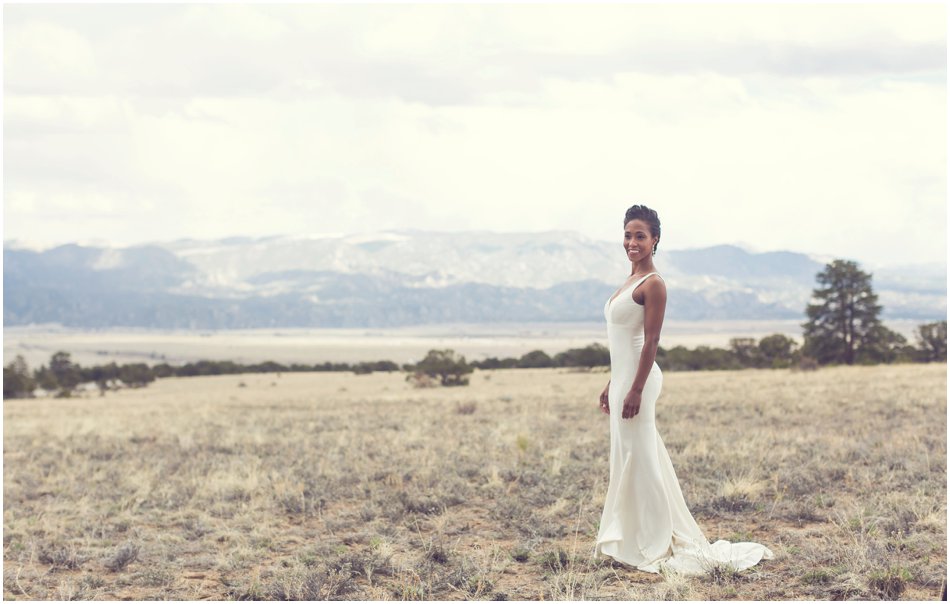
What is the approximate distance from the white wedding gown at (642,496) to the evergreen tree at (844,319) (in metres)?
44.2

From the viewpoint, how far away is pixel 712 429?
1435 cm

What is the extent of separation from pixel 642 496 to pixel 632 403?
81 cm

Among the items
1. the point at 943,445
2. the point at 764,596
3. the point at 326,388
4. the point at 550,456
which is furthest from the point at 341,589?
the point at 326,388

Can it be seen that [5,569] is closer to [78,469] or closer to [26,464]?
[78,469]

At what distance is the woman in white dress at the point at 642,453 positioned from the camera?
631 cm

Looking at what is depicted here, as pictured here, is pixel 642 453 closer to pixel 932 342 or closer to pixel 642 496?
pixel 642 496

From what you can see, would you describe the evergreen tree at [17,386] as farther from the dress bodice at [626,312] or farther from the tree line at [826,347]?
the dress bodice at [626,312]

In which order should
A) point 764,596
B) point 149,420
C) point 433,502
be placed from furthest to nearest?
1. point 149,420
2. point 433,502
3. point 764,596

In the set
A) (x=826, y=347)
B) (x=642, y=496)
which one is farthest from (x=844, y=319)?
(x=642, y=496)

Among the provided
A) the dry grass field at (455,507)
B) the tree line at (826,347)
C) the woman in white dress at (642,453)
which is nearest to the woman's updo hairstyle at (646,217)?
the woman in white dress at (642,453)

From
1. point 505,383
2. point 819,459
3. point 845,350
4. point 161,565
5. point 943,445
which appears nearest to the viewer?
point 161,565

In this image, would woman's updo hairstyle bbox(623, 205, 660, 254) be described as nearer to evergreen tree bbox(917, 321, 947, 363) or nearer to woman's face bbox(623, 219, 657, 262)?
woman's face bbox(623, 219, 657, 262)

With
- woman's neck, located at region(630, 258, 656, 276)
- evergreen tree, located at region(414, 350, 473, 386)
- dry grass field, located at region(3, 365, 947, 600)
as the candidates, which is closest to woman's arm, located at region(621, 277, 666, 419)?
woman's neck, located at region(630, 258, 656, 276)

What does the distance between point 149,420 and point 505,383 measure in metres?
19.7
